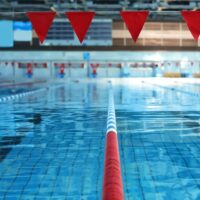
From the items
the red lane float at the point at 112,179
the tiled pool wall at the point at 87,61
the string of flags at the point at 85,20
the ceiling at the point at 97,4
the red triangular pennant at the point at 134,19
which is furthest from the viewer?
the tiled pool wall at the point at 87,61

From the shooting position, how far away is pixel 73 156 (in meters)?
4.06

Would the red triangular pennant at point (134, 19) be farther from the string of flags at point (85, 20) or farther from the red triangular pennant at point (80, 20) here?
the red triangular pennant at point (80, 20)

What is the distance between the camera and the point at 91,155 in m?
4.11

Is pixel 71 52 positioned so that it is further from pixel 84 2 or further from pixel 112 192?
pixel 112 192

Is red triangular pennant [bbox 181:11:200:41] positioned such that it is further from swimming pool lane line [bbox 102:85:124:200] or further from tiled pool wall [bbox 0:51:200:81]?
tiled pool wall [bbox 0:51:200:81]

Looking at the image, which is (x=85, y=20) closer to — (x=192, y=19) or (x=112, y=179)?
(x=192, y=19)

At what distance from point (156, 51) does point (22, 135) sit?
22670 mm

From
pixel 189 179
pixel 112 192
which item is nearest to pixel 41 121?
pixel 189 179

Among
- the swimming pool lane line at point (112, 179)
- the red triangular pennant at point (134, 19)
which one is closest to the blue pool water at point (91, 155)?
the swimming pool lane line at point (112, 179)

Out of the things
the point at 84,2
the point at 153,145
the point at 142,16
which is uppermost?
the point at 84,2

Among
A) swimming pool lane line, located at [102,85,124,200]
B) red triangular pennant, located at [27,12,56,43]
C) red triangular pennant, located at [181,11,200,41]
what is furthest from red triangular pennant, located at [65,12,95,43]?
swimming pool lane line, located at [102,85,124,200]

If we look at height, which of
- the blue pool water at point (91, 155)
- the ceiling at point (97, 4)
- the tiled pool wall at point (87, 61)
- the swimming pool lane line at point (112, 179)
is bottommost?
the blue pool water at point (91, 155)

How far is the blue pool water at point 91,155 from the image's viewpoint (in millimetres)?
2998

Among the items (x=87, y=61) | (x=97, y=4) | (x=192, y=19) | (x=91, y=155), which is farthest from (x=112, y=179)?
(x=87, y=61)
